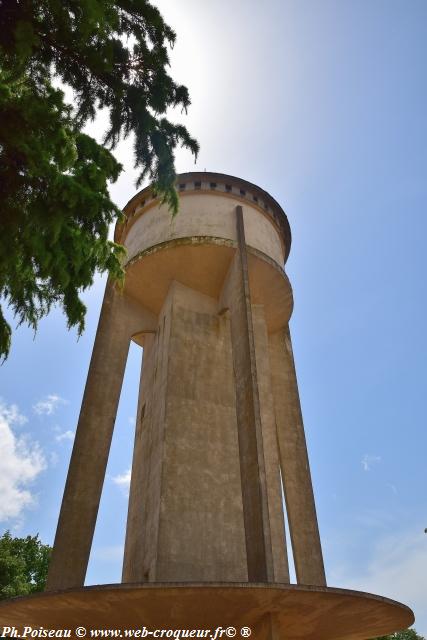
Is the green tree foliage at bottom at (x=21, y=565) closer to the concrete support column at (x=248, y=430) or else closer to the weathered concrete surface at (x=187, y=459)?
the weathered concrete surface at (x=187, y=459)

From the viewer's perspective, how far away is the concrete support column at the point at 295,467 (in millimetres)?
12797

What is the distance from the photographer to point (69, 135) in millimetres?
7027

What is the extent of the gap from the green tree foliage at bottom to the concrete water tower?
1261cm

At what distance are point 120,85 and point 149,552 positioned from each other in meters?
9.85

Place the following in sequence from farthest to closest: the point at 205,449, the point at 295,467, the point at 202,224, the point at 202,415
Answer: the point at 202,224, the point at 295,467, the point at 202,415, the point at 205,449

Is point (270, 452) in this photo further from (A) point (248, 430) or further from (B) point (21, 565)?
(B) point (21, 565)

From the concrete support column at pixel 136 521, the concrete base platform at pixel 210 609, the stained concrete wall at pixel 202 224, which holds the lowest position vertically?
the concrete base platform at pixel 210 609

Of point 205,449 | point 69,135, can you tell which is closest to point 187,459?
point 205,449

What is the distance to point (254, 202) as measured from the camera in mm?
16953

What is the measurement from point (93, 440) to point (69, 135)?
8.00 meters

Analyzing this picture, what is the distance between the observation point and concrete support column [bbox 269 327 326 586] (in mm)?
12797

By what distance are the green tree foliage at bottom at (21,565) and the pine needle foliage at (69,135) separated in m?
19.7

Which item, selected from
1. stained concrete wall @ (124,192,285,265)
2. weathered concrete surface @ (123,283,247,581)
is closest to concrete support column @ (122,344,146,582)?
weathered concrete surface @ (123,283,247,581)

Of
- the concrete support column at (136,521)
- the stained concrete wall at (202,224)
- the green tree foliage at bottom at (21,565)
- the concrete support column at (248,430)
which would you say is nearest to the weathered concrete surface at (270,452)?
the concrete support column at (248,430)
